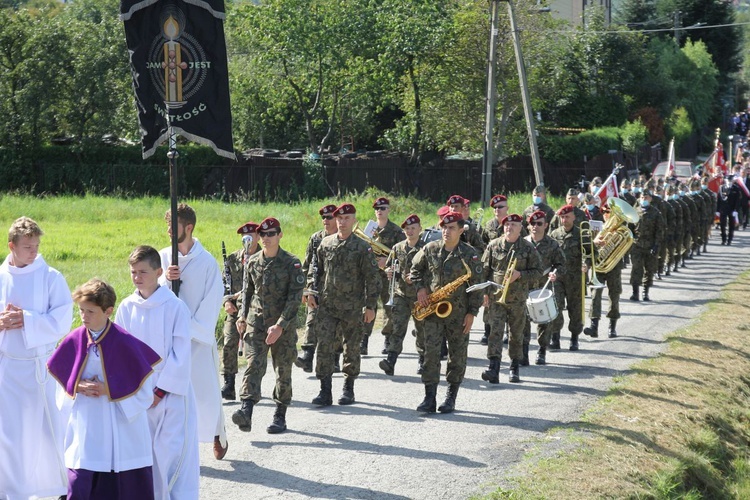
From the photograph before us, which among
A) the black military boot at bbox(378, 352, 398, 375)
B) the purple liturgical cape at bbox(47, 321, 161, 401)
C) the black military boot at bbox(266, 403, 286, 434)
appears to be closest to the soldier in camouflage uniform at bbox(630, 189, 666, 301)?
the black military boot at bbox(378, 352, 398, 375)

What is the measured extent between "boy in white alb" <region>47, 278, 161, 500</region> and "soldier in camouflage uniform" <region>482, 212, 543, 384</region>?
645 centimetres

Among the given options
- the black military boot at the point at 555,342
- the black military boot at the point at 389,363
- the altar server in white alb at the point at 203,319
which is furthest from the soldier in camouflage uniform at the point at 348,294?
the black military boot at the point at 555,342

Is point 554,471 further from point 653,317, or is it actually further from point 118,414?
point 653,317

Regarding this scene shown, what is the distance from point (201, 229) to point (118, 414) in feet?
65.7

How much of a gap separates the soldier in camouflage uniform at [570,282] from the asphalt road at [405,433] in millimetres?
295

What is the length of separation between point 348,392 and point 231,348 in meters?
1.33

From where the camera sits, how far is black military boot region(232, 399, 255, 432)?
30.7 ft

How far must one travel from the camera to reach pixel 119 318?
7.03 meters

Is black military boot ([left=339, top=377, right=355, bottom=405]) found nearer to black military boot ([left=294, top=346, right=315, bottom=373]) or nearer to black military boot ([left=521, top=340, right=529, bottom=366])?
black military boot ([left=294, top=346, right=315, bottom=373])

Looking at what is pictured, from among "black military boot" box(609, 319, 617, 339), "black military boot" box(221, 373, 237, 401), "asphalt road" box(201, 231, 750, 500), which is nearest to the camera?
"asphalt road" box(201, 231, 750, 500)

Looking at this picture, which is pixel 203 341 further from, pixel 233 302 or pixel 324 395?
pixel 233 302

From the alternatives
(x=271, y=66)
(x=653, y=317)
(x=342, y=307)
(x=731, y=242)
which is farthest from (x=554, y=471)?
(x=271, y=66)

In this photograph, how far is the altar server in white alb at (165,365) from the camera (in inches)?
271

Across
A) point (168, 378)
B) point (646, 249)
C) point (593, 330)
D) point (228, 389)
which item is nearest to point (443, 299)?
point (228, 389)
